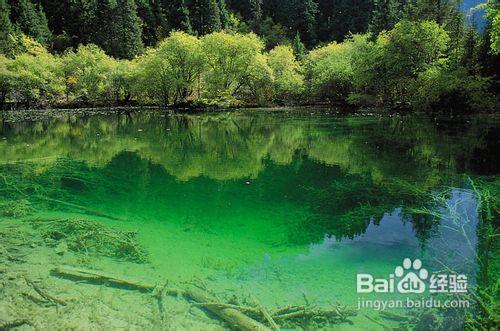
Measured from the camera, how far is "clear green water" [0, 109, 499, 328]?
5.95 metres

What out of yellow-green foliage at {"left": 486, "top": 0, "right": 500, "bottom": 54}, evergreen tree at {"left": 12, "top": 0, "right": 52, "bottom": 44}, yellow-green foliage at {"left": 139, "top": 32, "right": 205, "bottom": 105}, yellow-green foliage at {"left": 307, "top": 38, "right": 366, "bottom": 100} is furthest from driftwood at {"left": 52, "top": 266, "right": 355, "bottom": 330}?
evergreen tree at {"left": 12, "top": 0, "right": 52, "bottom": 44}

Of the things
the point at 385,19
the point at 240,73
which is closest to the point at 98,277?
the point at 240,73

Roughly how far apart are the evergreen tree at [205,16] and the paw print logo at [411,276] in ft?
254

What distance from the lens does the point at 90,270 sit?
5793 millimetres

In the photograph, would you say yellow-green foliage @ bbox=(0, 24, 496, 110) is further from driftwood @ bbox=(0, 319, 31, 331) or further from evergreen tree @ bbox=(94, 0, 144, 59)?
driftwood @ bbox=(0, 319, 31, 331)

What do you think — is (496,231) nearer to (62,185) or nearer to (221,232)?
(221,232)

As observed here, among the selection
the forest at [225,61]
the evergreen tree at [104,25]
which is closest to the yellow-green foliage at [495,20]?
the forest at [225,61]

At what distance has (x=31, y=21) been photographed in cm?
6600

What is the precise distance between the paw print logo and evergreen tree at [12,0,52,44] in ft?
238

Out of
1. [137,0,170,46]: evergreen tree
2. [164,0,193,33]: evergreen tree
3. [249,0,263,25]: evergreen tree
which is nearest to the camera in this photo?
[137,0,170,46]: evergreen tree

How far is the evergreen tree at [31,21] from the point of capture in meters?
65.2

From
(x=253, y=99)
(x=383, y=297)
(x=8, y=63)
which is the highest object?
(x=8, y=63)

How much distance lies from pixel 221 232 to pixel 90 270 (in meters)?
2.50

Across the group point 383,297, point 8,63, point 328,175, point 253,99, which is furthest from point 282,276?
point 8,63
